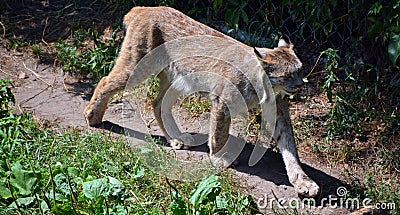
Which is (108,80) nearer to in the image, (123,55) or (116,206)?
(123,55)

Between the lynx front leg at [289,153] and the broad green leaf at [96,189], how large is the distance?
5.39 ft

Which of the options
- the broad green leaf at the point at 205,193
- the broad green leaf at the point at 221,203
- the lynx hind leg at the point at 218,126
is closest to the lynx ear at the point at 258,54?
the lynx hind leg at the point at 218,126

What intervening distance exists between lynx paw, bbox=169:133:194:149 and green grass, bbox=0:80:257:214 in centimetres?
45

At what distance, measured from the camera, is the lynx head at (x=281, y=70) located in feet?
16.6

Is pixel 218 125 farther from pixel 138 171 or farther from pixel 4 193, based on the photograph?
pixel 4 193

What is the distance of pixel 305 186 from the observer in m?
4.95

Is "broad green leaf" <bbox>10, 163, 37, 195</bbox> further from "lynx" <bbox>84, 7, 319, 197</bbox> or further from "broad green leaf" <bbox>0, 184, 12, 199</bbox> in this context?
"lynx" <bbox>84, 7, 319, 197</bbox>

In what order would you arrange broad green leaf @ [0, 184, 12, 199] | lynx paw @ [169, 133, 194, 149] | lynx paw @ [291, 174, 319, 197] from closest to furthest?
broad green leaf @ [0, 184, 12, 199] < lynx paw @ [291, 174, 319, 197] < lynx paw @ [169, 133, 194, 149]

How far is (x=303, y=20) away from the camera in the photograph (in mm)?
6375

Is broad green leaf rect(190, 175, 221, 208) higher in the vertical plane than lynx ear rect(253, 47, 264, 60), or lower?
lower

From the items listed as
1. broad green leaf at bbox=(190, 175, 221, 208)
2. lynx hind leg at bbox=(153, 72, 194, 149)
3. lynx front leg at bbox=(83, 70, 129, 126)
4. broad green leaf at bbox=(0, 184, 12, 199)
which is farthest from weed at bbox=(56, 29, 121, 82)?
broad green leaf at bbox=(190, 175, 221, 208)

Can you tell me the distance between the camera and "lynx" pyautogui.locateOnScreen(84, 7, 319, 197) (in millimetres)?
5078

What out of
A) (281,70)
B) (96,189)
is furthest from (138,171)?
(281,70)

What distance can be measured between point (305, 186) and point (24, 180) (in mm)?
2063
